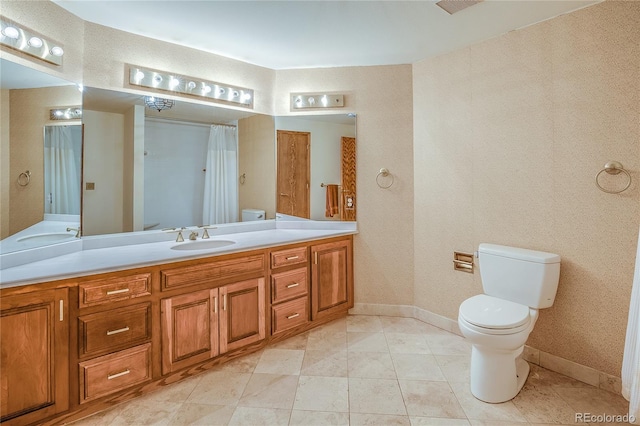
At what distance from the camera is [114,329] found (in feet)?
5.37

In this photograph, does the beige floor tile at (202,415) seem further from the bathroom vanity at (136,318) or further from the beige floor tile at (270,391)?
the bathroom vanity at (136,318)

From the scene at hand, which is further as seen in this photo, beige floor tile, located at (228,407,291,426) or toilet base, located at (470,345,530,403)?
toilet base, located at (470,345,530,403)

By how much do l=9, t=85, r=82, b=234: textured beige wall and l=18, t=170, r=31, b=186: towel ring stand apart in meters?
0.01

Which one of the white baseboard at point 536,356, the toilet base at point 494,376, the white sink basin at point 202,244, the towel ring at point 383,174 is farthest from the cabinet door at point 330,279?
the toilet base at point 494,376

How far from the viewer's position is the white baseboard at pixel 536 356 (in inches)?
72.0

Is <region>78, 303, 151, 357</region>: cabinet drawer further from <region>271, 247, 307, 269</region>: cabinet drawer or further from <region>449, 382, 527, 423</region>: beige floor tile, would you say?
<region>449, 382, 527, 423</region>: beige floor tile

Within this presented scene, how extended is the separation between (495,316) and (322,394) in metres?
1.09

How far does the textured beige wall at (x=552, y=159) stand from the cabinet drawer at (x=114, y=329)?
2223mm

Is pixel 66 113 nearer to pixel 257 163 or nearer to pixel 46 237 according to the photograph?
pixel 46 237

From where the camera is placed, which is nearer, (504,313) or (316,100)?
(504,313)

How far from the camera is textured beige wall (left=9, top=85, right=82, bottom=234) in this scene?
63.4 inches

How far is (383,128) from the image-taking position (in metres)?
2.83

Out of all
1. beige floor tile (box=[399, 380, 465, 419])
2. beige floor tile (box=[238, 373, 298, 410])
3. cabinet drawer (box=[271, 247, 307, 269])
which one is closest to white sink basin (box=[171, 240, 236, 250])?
cabinet drawer (box=[271, 247, 307, 269])

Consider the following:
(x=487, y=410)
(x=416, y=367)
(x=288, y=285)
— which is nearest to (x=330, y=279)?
(x=288, y=285)
